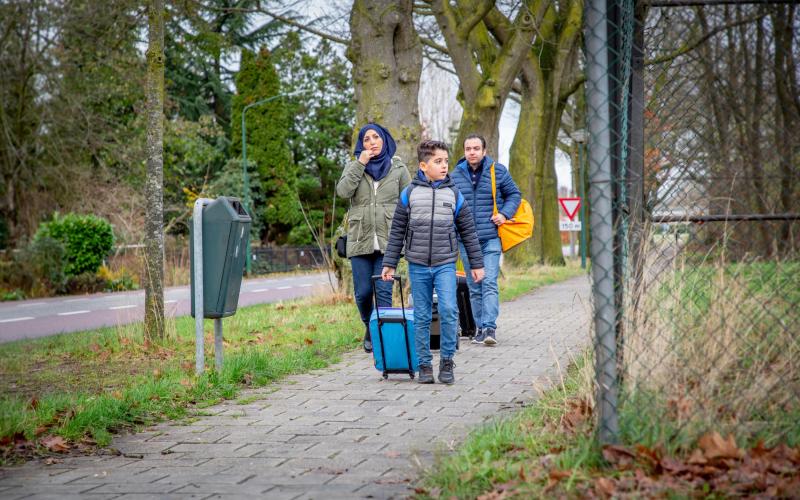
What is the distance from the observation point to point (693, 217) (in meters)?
5.79

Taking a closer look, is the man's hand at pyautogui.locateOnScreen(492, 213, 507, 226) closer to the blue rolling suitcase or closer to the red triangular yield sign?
the blue rolling suitcase

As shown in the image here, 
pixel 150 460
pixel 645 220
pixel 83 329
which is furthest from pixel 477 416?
pixel 83 329

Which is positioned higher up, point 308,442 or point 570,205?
point 570,205

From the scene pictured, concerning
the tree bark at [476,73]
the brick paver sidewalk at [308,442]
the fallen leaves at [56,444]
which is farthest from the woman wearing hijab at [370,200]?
the tree bark at [476,73]

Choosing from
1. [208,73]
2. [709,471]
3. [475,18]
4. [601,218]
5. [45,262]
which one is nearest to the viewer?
A: [709,471]

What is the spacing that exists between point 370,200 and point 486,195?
150cm

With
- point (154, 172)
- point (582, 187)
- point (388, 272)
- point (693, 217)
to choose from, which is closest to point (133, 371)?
point (154, 172)

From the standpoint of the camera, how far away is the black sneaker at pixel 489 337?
9.58 metres

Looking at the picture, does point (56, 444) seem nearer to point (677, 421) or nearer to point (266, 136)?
point (677, 421)

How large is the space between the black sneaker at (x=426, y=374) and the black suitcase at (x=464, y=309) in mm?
2658

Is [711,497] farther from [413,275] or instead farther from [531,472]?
[413,275]

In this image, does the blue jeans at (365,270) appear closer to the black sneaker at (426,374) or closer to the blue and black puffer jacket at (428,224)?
the blue and black puffer jacket at (428,224)

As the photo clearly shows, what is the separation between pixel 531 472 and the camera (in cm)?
434

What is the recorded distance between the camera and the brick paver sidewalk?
15.0ft
